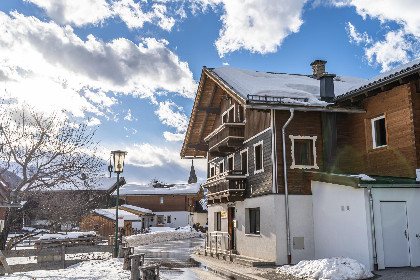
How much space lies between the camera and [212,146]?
79.6 feet


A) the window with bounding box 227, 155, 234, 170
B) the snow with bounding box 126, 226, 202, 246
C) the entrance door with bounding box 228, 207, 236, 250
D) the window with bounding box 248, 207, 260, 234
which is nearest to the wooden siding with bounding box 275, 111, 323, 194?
the window with bounding box 248, 207, 260, 234

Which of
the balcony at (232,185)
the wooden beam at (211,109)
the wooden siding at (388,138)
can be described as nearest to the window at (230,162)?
the balcony at (232,185)

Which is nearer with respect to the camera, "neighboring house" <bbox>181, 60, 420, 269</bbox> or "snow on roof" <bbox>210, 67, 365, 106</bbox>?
"neighboring house" <bbox>181, 60, 420, 269</bbox>

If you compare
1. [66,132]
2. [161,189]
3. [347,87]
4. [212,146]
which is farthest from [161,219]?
[66,132]

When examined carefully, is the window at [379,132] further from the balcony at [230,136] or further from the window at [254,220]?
the balcony at [230,136]

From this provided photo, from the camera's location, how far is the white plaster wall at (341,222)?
14391 mm

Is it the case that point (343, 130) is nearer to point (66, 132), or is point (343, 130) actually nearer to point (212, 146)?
point (212, 146)

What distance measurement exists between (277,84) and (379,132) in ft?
19.6

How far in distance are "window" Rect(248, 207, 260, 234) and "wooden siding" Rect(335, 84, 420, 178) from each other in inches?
177

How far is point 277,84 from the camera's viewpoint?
2175 cm

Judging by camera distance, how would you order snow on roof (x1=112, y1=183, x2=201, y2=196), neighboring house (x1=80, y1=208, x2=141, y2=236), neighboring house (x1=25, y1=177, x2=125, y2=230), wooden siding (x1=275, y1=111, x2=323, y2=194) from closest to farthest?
neighboring house (x1=25, y1=177, x2=125, y2=230), wooden siding (x1=275, y1=111, x2=323, y2=194), neighboring house (x1=80, y1=208, x2=141, y2=236), snow on roof (x1=112, y1=183, x2=201, y2=196)

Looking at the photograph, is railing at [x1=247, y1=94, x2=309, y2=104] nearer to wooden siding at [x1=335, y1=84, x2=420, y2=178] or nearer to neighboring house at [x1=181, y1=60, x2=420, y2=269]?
neighboring house at [x1=181, y1=60, x2=420, y2=269]

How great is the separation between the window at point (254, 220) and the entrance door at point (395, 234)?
22.4 feet

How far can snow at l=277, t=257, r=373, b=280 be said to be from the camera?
12.3 meters
